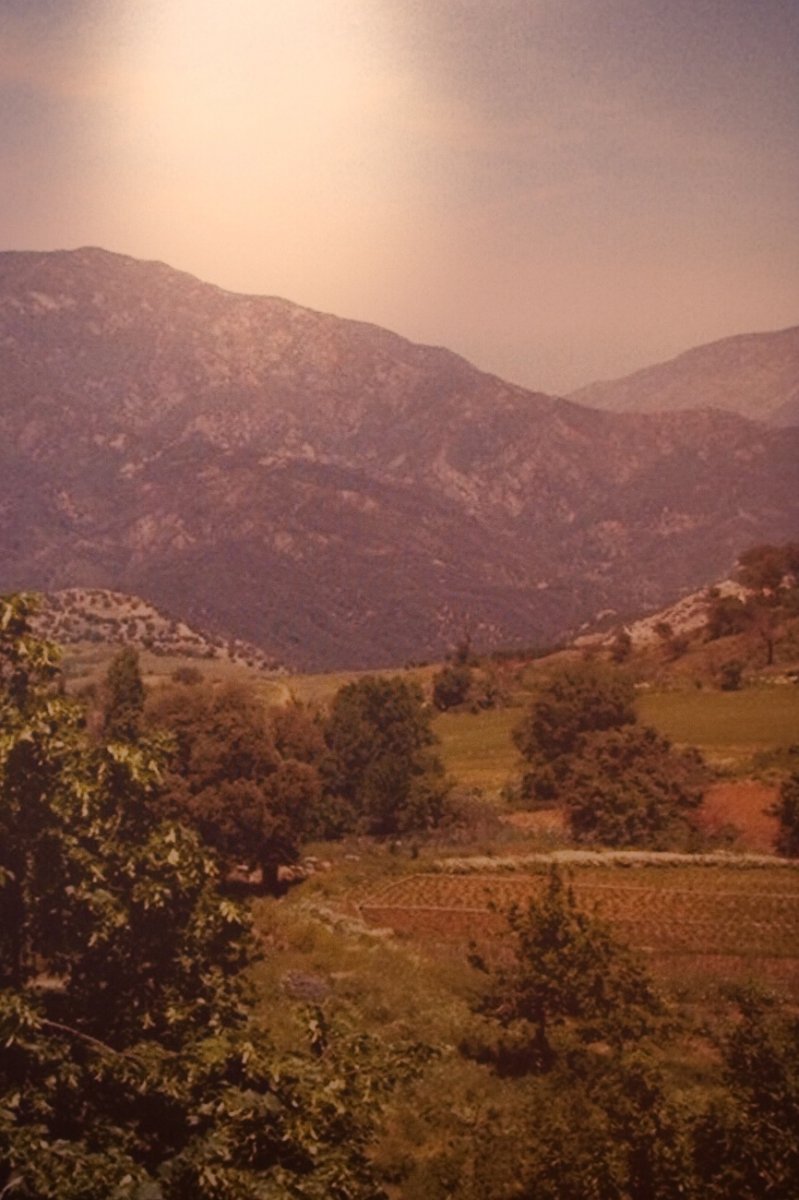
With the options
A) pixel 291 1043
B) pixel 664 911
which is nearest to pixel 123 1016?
pixel 291 1043

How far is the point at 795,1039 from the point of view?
62.6 ft

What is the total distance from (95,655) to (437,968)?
13264cm

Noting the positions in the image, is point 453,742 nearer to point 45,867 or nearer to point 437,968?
point 437,968

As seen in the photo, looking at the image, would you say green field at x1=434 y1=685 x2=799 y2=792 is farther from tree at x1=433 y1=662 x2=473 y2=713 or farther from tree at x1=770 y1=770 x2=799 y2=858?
tree at x1=770 y1=770 x2=799 y2=858

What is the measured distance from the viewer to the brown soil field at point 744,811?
5038 centimetres

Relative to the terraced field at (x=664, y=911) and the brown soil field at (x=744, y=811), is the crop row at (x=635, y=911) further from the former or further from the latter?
the brown soil field at (x=744, y=811)

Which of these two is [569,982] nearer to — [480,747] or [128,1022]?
[128,1022]

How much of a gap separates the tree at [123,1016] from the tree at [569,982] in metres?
9.89

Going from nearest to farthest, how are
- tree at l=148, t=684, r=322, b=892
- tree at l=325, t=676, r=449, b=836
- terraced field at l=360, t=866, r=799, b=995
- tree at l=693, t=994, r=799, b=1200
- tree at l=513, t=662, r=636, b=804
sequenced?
tree at l=693, t=994, r=799, b=1200 → terraced field at l=360, t=866, r=799, b=995 → tree at l=148, t=684, r=322, b=892 → tree at l=325, t=676, r=449, b=836 → tree at l=513, t=662, r=636, b=804

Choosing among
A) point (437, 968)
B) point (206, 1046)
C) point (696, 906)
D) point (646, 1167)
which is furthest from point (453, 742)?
point (206, 1046)

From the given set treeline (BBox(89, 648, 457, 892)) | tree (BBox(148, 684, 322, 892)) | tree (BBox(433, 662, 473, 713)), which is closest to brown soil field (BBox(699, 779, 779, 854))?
treeline (BBox(89, 648, 457, 892))

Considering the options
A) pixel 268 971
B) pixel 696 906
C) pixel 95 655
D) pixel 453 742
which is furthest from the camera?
pixel 95 655

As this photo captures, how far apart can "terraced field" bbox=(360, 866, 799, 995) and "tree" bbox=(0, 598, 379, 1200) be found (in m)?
18.0

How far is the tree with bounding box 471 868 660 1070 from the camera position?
22.4 metres
